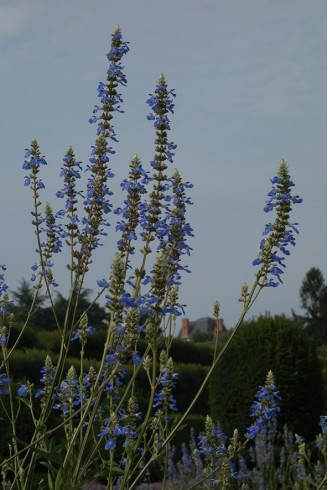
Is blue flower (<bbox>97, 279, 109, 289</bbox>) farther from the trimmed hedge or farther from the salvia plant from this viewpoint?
the trimmed hedge

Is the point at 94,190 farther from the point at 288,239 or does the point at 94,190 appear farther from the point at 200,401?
the point at 200,401

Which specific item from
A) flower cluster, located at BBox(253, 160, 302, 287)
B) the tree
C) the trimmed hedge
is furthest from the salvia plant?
the tree

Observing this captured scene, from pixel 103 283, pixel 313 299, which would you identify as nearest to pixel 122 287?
pixel 103 283

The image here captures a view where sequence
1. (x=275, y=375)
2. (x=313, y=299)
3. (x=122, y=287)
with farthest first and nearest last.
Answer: (x=313, y=299) < (x=275, y=375) < (x=122, y=287)

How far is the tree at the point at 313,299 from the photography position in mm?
49625

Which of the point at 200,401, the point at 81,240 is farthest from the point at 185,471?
the point at 200,401

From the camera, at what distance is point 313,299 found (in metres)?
51.2

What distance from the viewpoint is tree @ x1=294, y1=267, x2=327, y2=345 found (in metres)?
49.6

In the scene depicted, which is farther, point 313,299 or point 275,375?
point 313,299

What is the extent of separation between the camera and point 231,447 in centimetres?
513

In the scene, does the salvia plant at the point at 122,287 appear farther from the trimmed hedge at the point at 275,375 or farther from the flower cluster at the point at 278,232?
the trimmed hedge at the point at 275,375

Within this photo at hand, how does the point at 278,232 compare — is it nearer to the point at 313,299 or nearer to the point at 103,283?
the point at 103,283

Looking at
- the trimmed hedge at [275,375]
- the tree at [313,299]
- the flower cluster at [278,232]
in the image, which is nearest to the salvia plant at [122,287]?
the flower cluster at [278,232]

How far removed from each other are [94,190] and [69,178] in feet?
1.28
